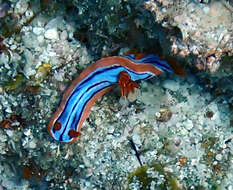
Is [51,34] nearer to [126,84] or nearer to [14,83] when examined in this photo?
[14,83]

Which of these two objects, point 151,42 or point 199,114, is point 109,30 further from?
point 199,114

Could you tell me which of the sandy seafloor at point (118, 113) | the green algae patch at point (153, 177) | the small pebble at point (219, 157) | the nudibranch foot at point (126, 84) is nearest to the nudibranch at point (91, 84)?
the nudibranch foot at point (126, 84)

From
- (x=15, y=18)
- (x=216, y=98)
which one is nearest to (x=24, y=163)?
(x=15, y=18)

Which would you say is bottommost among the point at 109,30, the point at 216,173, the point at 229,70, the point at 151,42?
the point at 216,173

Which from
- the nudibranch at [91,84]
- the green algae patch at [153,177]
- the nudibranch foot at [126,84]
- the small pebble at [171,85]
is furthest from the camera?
the small pebble at [171,85]

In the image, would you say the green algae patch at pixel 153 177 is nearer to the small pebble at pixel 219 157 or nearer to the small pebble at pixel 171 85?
the small pebble at pixel 219 157

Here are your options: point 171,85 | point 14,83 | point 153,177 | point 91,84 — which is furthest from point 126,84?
point 14,83
